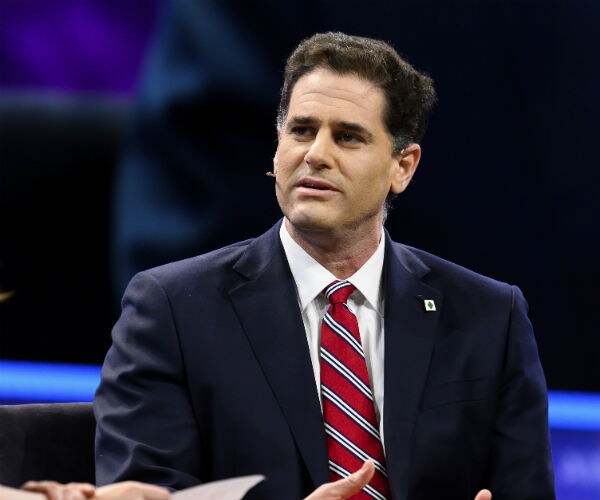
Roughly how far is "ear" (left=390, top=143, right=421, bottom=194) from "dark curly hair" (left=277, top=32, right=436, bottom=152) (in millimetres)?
20

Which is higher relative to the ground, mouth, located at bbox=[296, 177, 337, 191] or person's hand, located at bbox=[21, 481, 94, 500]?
mouth, located at bbox=[296, 177, 337, 191]

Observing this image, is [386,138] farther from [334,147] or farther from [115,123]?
[115,123]

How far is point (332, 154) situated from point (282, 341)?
0.41 m

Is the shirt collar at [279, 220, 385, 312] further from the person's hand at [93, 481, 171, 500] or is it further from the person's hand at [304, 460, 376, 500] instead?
the person's hand at [93, 481, 171, 500]

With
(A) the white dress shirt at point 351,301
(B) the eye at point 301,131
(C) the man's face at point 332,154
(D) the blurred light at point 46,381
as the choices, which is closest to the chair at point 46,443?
(A) the white dress shirt at point 351,301

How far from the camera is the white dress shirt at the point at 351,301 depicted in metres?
2.36

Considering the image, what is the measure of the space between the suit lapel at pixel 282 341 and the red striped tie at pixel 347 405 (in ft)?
0.14

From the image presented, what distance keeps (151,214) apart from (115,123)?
A: 38 centimetres

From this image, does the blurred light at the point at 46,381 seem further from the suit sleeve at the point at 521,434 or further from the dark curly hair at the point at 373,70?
the suit sleeve at the point at 521,434

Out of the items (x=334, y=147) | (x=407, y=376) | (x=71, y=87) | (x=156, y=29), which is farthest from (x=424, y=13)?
(x=407, y=376)

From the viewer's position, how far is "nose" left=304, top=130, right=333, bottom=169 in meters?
2.33

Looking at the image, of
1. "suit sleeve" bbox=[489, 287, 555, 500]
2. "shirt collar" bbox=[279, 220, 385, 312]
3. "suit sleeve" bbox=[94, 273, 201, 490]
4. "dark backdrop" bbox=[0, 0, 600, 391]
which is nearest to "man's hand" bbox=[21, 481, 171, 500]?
"suit sleeve" bbox=[94, 273, 201, 490]

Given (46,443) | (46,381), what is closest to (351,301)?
(46,443)

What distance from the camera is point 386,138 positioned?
251cm
